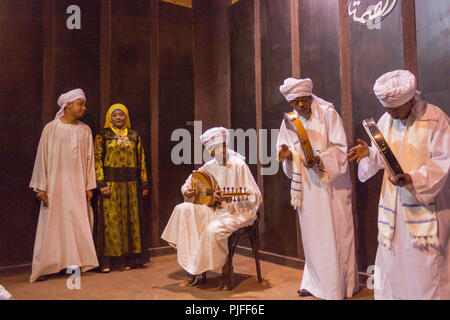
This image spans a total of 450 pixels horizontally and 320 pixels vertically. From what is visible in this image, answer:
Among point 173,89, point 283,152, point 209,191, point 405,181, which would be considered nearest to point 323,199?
point 283,152

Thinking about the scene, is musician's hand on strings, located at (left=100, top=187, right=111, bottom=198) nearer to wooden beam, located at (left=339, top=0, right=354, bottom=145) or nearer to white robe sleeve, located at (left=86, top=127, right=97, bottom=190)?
white robe sleeve, located at (left=86, top=127, right=97, bottom=190)

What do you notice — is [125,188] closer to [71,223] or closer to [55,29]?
[71,223]

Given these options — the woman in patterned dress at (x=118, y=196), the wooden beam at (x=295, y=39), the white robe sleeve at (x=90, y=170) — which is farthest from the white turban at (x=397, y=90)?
the white robe sleeve at (x=90, y=170)

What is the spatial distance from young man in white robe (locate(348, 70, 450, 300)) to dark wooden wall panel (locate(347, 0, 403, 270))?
41.2 inches

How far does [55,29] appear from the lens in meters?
5.17

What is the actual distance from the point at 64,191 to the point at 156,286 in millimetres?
1671

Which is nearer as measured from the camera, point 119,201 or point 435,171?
point 435,171

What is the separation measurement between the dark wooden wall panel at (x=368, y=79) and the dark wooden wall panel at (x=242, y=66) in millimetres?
1794

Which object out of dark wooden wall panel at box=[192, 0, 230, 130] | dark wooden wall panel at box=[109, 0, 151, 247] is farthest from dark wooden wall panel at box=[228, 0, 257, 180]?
dark wooden wall panel at box=[109, 0, 151, 247]

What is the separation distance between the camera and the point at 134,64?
579 cm

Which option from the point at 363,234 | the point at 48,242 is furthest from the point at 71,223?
the point at 363,234

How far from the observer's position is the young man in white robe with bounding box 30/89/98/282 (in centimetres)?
460

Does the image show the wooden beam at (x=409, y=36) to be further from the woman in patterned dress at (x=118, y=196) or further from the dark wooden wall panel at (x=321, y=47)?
the woman in patterned dress at (x=118, y=196)

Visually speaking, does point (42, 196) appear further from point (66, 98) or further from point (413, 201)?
point (413, 201)
